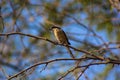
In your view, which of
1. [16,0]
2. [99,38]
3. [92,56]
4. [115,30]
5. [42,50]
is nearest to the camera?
[92,56]

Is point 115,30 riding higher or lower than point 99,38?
lower

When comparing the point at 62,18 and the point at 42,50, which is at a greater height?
the point at 62,18

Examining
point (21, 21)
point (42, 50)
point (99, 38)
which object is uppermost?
point (99, 38)

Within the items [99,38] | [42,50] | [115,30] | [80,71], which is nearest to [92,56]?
[80,71]

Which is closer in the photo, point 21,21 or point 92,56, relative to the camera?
point 92,56

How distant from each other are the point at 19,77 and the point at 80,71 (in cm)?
44

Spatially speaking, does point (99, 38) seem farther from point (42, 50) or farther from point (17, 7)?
point (42, 50)

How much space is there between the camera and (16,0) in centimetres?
573

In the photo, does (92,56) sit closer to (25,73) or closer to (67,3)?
(25,73)

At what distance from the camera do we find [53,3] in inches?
288

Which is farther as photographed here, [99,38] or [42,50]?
[42,50]

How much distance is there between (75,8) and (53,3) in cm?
38

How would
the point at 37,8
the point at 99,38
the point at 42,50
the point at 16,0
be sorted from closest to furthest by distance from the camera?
the point at 99,38, the point at 16,0, the point at 37,8, the point at 42,50

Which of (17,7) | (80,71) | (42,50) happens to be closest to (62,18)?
(42,50)
